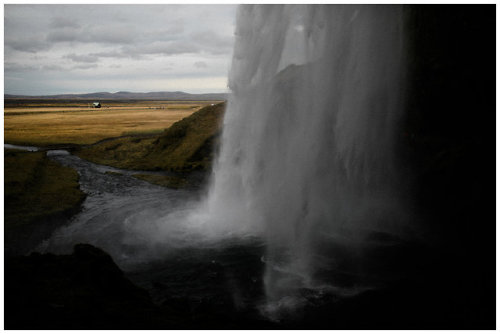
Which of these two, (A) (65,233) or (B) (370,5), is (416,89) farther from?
(A) (65,233)

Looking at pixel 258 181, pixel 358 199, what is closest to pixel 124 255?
pixel 258 181

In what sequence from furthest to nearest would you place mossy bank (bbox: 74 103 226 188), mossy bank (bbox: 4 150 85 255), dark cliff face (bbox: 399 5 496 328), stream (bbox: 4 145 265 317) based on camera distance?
mossy bank (bbox: 74 103 226 188)
mossy bank (bbox: 4 150 85 255)
dark cliff face (bbox: 399 5 496 328)
stream (bbox: 4 145 265 317)

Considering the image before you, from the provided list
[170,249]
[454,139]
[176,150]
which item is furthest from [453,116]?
[176,150]

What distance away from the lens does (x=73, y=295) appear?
1047cm

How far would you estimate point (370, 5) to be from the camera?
1983 centimetres

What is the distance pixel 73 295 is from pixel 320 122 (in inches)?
561

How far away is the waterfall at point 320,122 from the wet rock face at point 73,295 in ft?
26.5

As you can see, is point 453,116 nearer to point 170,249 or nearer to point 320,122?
point 320,122

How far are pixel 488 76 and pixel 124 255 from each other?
18.1 m

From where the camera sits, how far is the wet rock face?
8.80 metres

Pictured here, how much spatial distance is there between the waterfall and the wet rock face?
318 inches

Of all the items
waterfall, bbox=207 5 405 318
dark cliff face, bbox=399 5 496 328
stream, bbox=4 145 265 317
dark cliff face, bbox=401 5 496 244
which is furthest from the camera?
waterfall, bbox=207 5 405 318

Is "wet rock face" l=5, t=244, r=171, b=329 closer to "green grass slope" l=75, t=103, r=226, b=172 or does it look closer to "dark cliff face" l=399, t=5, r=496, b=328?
"dark cliff face" l=399, t=5, r=496, b=328

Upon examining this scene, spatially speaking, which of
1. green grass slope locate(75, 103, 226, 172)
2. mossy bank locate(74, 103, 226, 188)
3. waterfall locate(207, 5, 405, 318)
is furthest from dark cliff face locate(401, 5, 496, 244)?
green grass slope locate(75, 103, 226, 172)
